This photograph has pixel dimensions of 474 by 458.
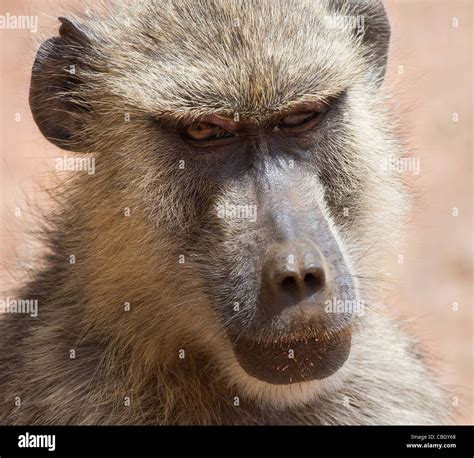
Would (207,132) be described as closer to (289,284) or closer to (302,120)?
(302,120)

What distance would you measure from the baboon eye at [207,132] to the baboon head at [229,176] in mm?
17

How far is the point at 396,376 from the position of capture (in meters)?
8.01

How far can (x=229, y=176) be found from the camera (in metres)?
6.78

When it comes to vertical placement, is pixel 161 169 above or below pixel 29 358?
above

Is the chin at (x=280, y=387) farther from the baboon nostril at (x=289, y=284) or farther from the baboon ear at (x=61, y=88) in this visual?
the baboon ear at (x=61, y=88)

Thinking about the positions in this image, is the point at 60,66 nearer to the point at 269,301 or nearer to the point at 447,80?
the point at 269,301

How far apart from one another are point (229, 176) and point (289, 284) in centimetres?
98

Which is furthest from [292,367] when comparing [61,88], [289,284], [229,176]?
[61,88]

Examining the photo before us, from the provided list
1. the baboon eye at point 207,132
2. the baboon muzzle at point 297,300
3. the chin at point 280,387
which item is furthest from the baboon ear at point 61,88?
the chin at point 280,387

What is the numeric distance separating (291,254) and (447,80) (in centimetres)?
1439

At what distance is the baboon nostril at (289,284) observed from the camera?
6.11 m

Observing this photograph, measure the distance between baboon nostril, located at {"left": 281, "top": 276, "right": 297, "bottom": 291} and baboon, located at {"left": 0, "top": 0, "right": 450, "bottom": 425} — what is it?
73 millimetres

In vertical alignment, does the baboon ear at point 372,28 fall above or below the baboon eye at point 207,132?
above
